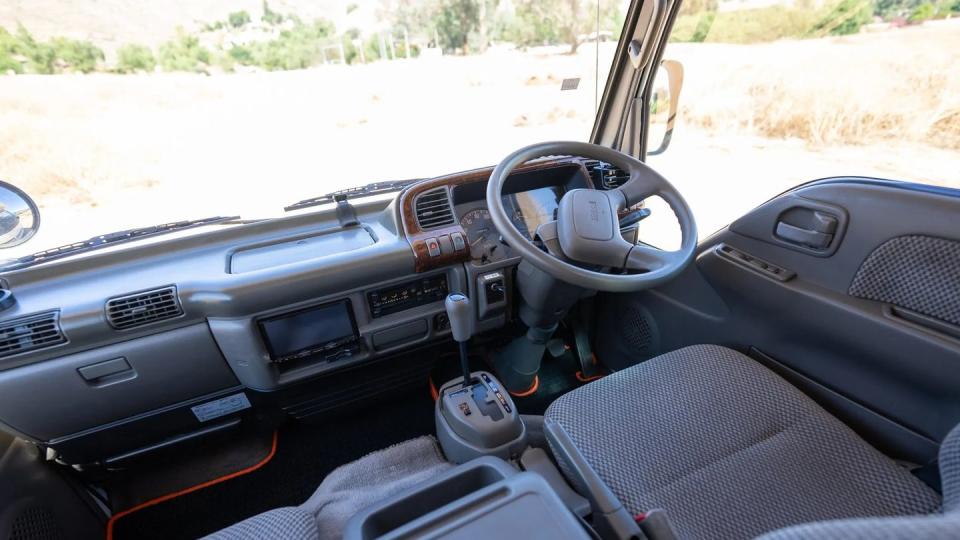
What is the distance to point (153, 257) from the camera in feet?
4.91

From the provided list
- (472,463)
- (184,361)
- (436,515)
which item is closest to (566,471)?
(472,463)

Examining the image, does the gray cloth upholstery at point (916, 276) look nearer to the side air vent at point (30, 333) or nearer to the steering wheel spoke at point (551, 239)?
the steering wheel spoke at point (551, 239)

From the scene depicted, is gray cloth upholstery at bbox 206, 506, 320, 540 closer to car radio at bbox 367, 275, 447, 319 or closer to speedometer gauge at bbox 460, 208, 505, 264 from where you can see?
car radio at bbox 367, 275, 447, 319

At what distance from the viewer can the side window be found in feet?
4.15

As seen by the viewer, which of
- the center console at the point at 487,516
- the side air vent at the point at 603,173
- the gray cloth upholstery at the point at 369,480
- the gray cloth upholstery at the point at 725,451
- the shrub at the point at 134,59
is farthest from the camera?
the side air vent at the point at 603,173

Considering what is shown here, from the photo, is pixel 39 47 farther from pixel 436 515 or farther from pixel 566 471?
pixel 566 471

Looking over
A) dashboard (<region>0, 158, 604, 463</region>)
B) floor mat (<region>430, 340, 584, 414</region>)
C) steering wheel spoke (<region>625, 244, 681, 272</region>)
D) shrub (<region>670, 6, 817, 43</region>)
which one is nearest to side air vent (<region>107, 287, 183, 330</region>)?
dashboard (<region>0, 158, 604, 463</region>)

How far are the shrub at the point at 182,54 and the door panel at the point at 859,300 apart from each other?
1743mm

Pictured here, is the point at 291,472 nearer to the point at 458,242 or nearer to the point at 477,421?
the point at 477,421

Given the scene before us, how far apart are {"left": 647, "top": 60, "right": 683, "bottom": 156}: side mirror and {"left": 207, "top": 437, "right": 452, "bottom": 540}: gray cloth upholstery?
1.72 meters

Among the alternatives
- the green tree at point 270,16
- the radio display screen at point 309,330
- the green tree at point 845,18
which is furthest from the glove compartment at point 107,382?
the green tree at point 845,18

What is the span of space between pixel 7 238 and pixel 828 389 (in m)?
2.39

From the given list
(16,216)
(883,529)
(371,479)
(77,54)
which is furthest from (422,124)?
(883,529)

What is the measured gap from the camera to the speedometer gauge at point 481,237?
1.69 m
